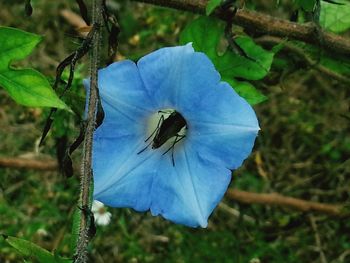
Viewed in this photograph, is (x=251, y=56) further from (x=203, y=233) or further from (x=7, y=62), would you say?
(x=203, y=233)

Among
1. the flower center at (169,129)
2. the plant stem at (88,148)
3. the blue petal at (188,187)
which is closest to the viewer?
the plant stem at (88,148)

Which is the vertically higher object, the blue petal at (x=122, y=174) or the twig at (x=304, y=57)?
the twig at (x=304, y=57)

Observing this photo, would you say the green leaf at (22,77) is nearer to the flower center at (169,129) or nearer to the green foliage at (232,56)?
the flower center at (169,129)

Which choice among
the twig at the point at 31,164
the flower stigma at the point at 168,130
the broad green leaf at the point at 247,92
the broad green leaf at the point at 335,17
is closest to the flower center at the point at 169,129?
the flower stigma at the point at 168,130

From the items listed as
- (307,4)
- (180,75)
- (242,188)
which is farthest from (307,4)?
(242,188)

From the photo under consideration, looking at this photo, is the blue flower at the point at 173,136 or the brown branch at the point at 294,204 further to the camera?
the brown branch at the point at 294,204

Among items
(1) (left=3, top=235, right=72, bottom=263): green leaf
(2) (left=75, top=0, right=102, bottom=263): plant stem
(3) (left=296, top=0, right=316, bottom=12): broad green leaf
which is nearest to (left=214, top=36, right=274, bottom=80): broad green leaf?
(3) (left=296, top=0, right=316, bottom=12): broad green leaf

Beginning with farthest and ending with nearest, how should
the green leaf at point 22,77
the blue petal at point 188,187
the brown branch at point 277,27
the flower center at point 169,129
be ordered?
the brown branch at point 277,27, the flower center at point 169,129, the blue petal at point 188,187, the green leaf at point 22,77

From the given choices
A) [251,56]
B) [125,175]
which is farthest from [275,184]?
[125,175]
